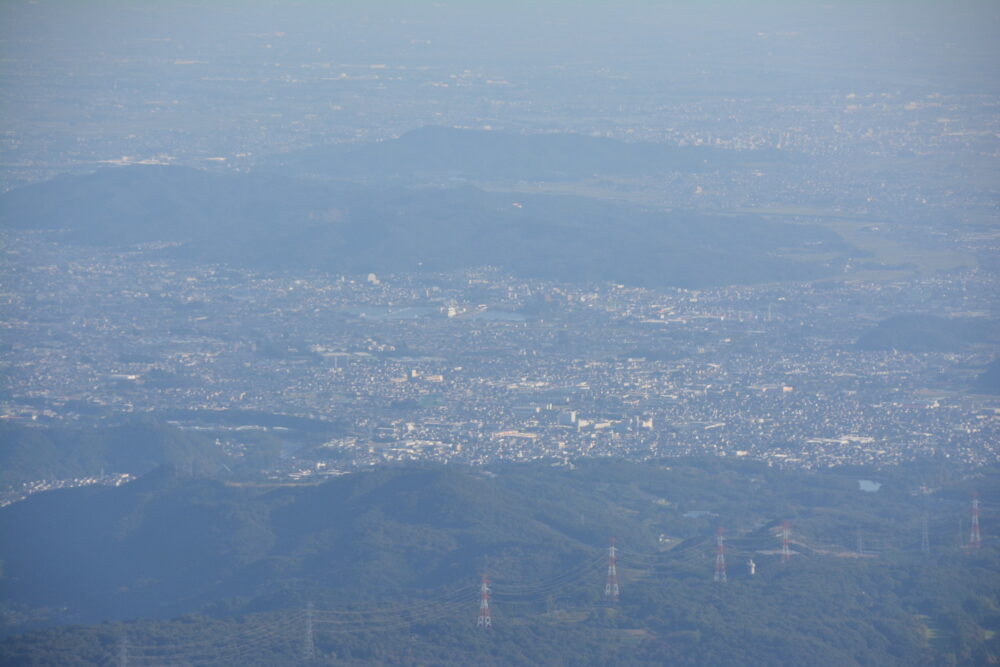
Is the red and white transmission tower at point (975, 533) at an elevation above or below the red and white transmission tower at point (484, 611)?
below

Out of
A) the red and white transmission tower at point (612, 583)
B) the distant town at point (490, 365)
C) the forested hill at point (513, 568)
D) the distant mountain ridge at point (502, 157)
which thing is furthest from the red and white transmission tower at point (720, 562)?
the distant mountain ridge at point (502, 157)

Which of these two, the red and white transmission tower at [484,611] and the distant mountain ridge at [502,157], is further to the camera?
the distant mountain ridge at [502,157]

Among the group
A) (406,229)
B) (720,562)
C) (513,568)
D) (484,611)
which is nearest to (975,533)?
(720,562)

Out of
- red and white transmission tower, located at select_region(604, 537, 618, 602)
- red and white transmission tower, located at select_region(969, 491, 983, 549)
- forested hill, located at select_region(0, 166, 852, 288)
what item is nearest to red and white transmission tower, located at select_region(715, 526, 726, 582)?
red and white transmission tower, located at select_region(604, 537, 618, 602)

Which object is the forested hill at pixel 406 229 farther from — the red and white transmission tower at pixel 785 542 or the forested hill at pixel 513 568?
the red and white transmission tower at pixel 785 542

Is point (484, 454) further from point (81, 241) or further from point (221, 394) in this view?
point (81, 241)

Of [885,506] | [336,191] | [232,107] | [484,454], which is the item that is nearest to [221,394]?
[484,454]
